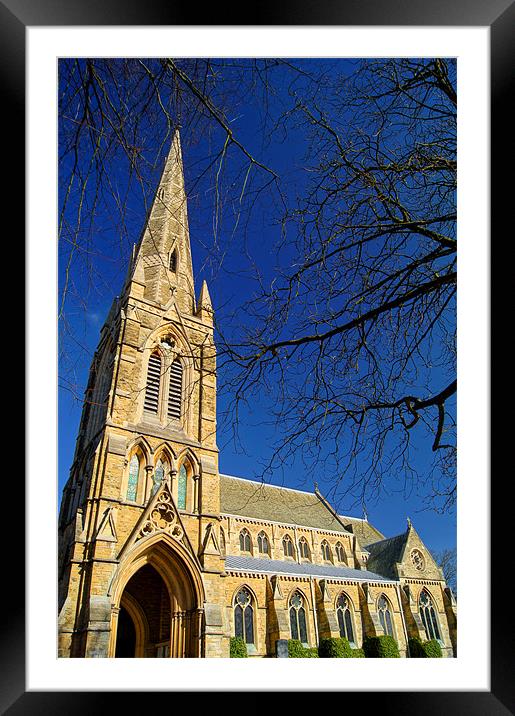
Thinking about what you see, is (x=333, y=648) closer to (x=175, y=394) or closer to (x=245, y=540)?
(x=245, y=540)

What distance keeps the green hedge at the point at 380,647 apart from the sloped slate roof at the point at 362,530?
18.4 ft

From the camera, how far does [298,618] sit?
17047 mm

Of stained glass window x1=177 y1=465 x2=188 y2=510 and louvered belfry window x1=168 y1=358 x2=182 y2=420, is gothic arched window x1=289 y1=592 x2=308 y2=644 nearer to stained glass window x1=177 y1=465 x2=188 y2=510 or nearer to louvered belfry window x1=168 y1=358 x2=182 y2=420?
stained glass window x1=177 y1=465 x2=188 y2=510

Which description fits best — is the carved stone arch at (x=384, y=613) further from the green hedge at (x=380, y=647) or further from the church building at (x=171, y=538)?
the green hedge at (x=380, y=647)

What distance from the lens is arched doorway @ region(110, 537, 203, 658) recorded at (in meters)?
11.4

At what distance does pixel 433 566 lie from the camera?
70.3 ft

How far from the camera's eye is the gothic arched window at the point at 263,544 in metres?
19.2

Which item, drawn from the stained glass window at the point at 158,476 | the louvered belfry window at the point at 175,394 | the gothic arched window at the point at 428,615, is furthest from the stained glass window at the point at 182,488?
the gothic arched window at the point at 428,615

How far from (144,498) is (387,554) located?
14.0 meters

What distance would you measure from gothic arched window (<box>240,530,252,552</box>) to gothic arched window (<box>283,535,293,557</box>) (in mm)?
1750
